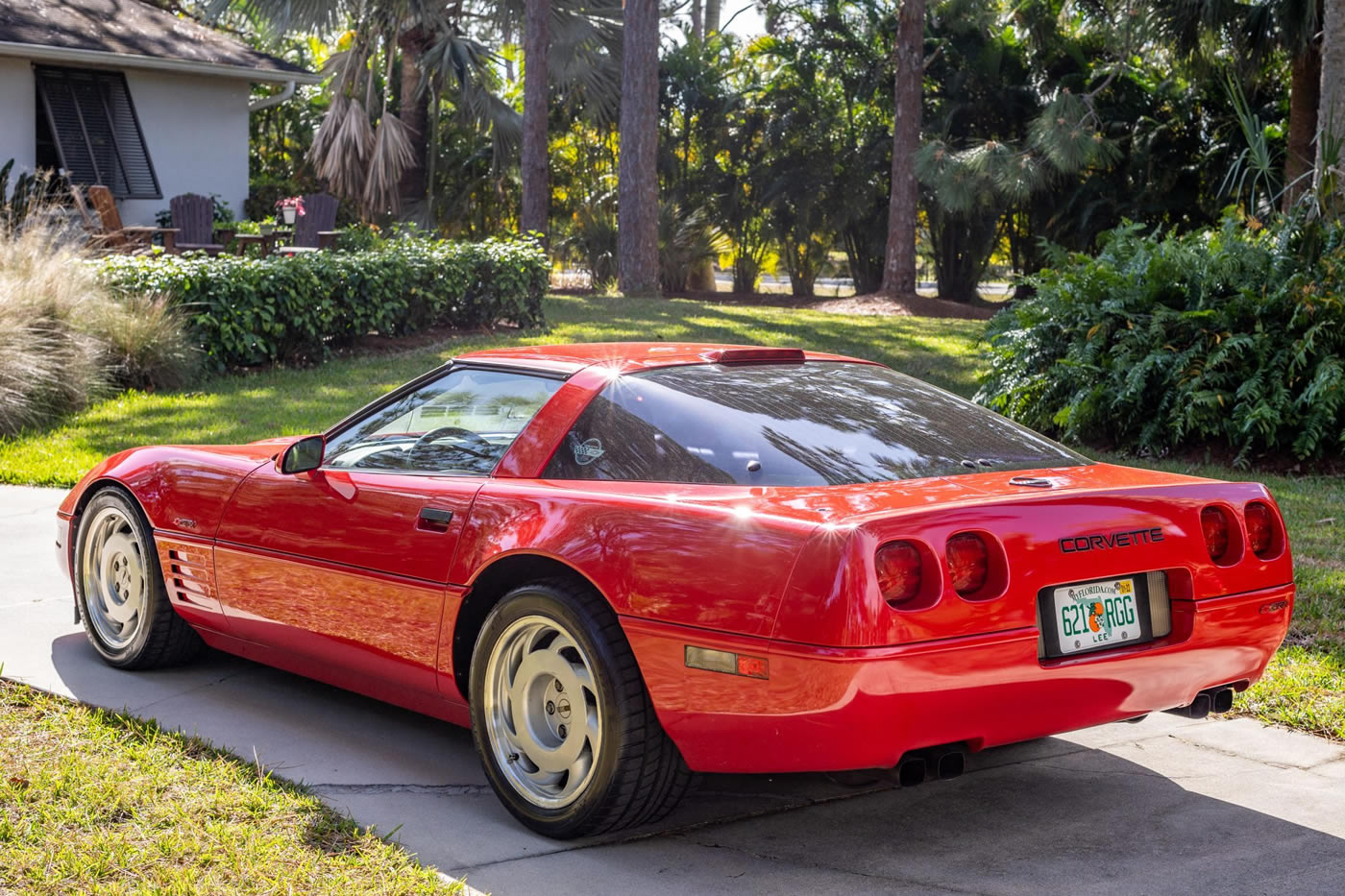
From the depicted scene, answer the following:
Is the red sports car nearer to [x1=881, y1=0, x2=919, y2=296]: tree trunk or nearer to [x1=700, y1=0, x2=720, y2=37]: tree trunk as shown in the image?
[x1=881, y1=0, x2=919, y2=296]: tree trunk

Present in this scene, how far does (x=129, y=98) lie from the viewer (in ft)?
64.7

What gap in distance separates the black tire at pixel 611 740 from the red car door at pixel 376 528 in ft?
1.60

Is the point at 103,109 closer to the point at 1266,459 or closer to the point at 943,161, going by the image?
the point at 943,161

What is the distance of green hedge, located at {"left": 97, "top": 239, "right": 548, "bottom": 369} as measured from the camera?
501 inches

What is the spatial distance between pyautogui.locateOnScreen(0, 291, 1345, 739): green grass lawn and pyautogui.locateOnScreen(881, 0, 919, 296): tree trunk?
277 centimetres

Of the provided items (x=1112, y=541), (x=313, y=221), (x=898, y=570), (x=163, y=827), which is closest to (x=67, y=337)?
(x=313, y=221)

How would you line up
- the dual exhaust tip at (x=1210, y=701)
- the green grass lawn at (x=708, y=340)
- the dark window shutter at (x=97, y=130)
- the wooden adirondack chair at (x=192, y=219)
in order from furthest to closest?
the dark window shutter at (x=97, y=130) → the wooden adirondack chair at (x=192, y=219) → the green grass lawn at (x=708, y=340) → the dual exhaust tip at (x=1210, y=701)

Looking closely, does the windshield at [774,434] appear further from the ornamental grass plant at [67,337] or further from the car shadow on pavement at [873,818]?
the ornamental grass plant at [67,337]

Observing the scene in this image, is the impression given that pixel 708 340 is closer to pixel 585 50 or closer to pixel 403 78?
pixel 403 78

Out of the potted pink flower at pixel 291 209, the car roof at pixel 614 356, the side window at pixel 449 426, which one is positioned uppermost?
the potted pink flower at pixel 291 209

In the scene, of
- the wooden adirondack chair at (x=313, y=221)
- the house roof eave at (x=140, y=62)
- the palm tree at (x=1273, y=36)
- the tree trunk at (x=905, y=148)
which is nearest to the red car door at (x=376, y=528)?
the palm tree at (x=1273, y=36)

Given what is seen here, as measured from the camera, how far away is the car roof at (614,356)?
4.20m

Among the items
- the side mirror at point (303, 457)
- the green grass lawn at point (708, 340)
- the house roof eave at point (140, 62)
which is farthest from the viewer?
the house roof eave at point (140, 62)

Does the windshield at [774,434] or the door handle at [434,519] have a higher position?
the windshield at [774,434]
